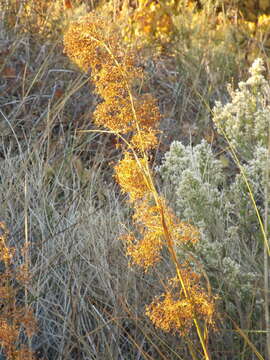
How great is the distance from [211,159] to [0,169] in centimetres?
118

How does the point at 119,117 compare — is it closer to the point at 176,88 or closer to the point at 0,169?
the point at 0,169

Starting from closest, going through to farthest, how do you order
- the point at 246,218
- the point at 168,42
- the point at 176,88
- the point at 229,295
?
the point at 229,295
the point at 246,218
the point at 176,88
the point at 168,42

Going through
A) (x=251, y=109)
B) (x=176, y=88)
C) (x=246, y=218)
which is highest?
(x=251, y=109)

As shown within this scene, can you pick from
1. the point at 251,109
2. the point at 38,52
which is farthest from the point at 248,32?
the point at 251,109

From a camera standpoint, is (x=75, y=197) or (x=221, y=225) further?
(x=75, y=197)

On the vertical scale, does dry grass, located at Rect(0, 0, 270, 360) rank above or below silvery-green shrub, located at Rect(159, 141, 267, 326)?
below

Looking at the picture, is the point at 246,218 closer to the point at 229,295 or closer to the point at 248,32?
the point at 229,295

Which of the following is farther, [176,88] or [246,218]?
[176,88]

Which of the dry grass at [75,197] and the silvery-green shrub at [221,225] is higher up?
the silvery-green shrub at [221,225]

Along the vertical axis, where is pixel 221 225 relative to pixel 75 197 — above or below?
above

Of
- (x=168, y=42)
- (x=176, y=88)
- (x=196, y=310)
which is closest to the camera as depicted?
(x=196, y=310)

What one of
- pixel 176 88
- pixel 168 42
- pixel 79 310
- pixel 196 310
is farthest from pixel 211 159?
pixel 168 42

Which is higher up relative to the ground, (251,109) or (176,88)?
(251,109)

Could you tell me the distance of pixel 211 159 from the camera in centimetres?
265
